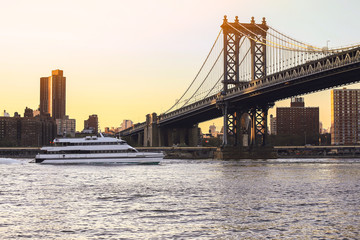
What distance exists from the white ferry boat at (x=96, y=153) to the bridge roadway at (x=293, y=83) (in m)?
23.5

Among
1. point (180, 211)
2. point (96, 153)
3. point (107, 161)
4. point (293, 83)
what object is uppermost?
point (293, 83)

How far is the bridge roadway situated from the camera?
74062 mm

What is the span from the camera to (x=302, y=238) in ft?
70.3

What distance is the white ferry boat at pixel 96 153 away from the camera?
277 feet

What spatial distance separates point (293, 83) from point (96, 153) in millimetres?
31704

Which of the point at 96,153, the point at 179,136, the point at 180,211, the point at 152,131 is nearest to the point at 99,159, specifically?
the point at 96,153

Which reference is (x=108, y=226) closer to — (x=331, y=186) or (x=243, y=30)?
(x=331, y=186)

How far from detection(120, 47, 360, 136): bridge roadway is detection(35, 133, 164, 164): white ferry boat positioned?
926 inches

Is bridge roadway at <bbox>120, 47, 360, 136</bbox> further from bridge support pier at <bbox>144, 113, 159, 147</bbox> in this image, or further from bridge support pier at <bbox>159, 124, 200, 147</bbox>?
bridge support pier at <bbox>159, 124, 200, 147</bbox>

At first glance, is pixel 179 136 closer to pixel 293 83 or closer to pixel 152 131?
pixel 152 131

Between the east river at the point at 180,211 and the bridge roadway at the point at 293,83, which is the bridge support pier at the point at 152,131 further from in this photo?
the east river at the point at 180,211

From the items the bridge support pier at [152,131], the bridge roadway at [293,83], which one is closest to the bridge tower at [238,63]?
the bridge roadway at [293,83]

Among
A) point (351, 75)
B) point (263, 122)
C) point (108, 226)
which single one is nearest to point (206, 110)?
point (263, 122)

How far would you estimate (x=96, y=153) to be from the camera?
85062mm
